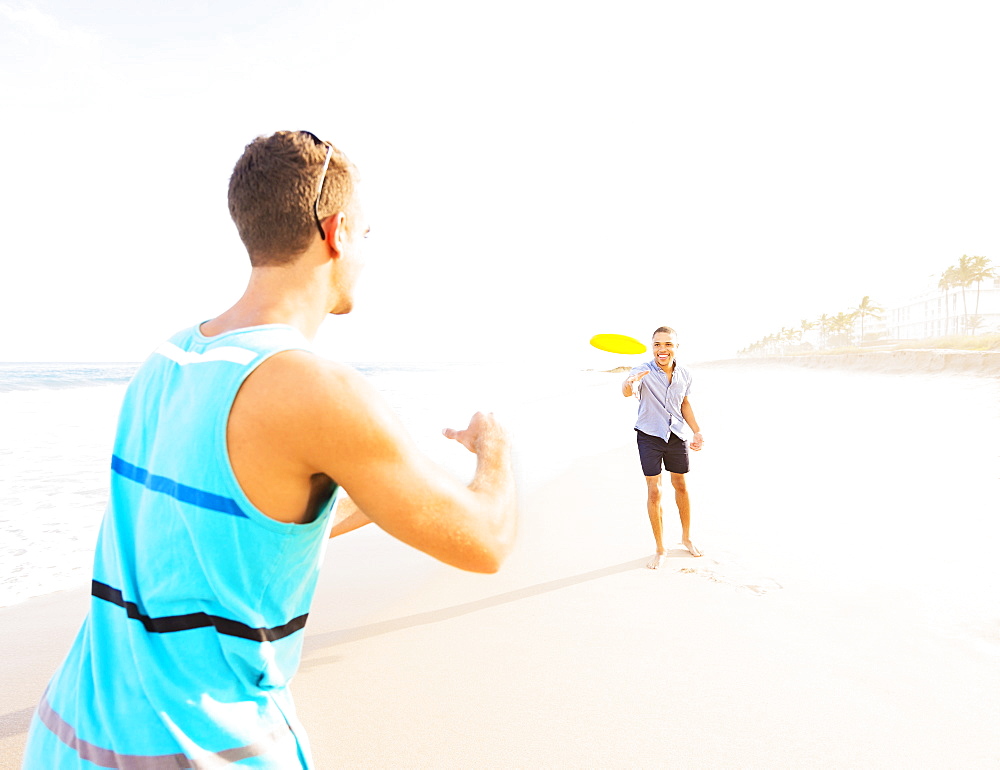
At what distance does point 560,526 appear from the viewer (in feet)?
21.6

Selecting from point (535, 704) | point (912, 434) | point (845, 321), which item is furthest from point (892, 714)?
point (845, 321)

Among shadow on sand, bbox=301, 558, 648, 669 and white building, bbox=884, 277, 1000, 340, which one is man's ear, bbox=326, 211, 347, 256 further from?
white building, bbox=884, 277, 1000, 340

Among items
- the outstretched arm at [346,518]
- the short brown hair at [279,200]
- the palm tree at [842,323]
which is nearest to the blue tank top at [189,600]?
the short brown hair at [279,200]

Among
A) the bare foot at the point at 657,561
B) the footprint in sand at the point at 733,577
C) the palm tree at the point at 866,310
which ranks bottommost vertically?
the footprint in sand at the point at 733,577

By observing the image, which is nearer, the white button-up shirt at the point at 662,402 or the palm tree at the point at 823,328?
the white button-up shirt at the point at 662,402

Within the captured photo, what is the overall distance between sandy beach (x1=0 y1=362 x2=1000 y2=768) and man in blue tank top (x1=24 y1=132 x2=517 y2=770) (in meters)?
0.37

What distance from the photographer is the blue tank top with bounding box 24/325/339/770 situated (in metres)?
0.92

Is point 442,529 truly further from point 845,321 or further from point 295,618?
point 845,321

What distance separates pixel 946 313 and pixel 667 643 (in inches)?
3453

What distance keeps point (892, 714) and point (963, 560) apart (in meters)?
2.82

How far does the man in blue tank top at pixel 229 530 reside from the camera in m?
0.91

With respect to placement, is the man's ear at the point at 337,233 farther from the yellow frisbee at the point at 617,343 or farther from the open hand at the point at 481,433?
the yellow frisbee at the point at 617,343

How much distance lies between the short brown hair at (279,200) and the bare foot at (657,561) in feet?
15.9

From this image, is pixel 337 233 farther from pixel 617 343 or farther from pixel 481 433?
pixel 617 343
